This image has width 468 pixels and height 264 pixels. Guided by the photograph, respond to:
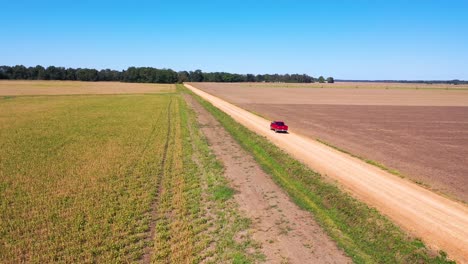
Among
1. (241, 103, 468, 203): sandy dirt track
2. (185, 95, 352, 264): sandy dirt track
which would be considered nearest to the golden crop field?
(185, 95, 352, 264): sandy dirt track

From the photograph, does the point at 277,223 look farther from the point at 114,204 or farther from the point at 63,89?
the point at 63,89

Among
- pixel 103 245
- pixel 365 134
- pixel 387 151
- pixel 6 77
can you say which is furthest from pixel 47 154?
pixel 6 77

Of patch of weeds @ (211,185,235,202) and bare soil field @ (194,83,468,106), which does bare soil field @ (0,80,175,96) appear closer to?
bare soil field @ (194,83,468,106)

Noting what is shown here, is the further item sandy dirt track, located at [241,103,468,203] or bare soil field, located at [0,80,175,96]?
bare soil field, located at [0,80,175,96]

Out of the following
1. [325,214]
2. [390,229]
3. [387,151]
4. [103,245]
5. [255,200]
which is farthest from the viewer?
[387,151]

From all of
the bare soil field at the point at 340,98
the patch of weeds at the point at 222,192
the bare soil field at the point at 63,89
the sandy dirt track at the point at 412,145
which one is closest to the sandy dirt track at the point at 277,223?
the patch of weeds at the point at 222,192

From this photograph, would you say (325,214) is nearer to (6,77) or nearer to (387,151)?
(387,151)

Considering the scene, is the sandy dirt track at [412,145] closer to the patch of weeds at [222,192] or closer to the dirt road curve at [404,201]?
the dirt road curve at [404,201]
